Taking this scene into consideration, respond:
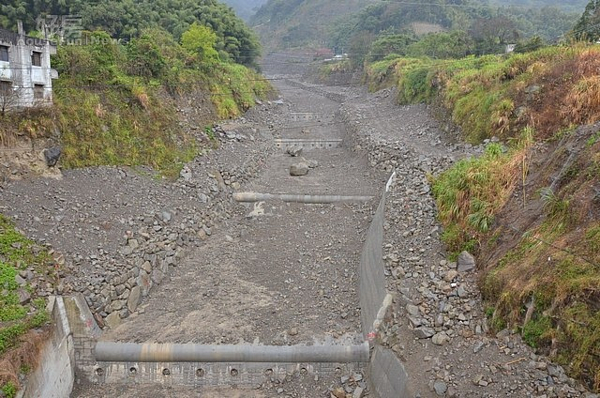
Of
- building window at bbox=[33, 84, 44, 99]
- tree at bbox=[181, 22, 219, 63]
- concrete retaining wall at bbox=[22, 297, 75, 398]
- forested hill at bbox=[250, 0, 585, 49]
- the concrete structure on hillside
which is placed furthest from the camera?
forested hill at bbox=[250, 0, 585, 49]

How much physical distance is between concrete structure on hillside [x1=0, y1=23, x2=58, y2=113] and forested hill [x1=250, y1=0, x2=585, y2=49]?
4180 cm

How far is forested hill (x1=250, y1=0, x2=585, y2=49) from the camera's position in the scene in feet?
240

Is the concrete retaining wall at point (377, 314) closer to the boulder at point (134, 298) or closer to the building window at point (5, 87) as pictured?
the boulder at point (134, 298)

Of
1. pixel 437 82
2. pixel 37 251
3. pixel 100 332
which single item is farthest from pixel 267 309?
pixel 437 82

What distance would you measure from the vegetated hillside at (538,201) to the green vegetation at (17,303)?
9.76 meters

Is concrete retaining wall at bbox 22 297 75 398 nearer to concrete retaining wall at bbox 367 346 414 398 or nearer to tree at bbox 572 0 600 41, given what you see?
concrete retaining wall at bbox 367 346 414 398

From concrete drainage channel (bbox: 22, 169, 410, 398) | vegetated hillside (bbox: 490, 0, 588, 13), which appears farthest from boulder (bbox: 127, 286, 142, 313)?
vegetated hillside (bbox: 490, 0, 588, 13)

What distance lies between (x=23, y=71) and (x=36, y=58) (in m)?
Result: 0.89

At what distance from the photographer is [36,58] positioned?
16328mm

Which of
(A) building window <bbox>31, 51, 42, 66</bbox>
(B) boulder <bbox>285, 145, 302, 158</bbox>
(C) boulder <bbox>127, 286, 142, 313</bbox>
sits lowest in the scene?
(C) boulder <bbox>127, 286, 142, 313</bbox>

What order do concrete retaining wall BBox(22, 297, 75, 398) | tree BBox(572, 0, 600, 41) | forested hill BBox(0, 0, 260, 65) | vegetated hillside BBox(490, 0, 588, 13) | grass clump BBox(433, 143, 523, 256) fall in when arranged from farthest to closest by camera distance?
vegetated hillside BBox(490, 0, 588, 13)
forested hill BBox(0, 0, 260, 65)
tree BBox(572, 0, 600, 41)
grass clump BBox(433, 143, 523, 256)
concrete retaining wall BBox(22, 297, 75, 398)

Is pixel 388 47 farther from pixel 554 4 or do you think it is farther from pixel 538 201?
pixel 554 4

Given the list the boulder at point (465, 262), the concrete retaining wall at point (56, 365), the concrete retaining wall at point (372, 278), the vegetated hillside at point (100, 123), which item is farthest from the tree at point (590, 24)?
the concrete retaining wall at point (56, 365)

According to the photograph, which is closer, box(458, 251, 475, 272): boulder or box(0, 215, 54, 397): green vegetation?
box(0, 215, 54, 397): green vegetation
